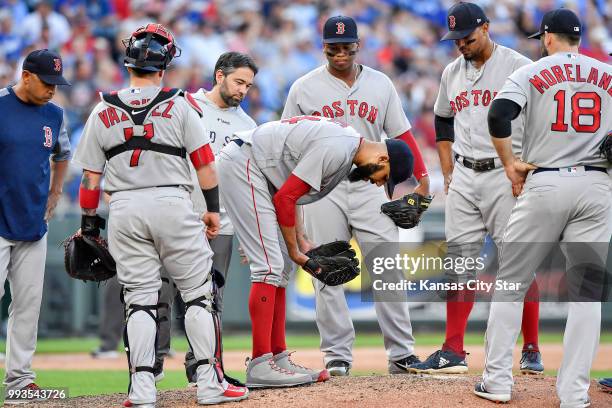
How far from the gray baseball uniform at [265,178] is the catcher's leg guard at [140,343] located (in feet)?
2.63

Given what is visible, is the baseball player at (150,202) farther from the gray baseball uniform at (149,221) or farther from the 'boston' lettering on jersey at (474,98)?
the 'boston' lettering on jersey at (474,98)

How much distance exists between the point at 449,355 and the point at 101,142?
112 inches

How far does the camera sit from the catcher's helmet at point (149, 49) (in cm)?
554

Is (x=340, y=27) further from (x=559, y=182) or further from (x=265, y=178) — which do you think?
(x=559, y=182)

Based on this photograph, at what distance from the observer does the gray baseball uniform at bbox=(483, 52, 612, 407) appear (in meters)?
5.54

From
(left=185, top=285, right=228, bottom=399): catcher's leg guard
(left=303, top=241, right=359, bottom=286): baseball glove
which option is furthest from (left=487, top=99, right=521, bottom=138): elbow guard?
(left=185, top=285, right=228, bottom=399): catcher's leg guard

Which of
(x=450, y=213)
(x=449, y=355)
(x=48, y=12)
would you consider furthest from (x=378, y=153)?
(x=48, y=12)

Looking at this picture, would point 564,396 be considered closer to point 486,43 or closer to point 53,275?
point 486,43

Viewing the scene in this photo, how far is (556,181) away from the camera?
555cm

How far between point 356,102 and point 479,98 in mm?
944

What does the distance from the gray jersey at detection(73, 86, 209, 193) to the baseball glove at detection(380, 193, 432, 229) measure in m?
1.44

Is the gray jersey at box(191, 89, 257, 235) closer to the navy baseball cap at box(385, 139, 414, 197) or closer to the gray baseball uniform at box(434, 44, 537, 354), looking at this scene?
A: the gray baseball uniform at box(434, 44, 537, 354)

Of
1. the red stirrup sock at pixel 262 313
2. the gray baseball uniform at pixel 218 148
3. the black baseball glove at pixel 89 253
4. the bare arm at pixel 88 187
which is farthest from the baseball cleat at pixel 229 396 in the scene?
the bare arm at pixel 88 187

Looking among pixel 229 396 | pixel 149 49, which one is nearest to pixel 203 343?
pixel 229 396
